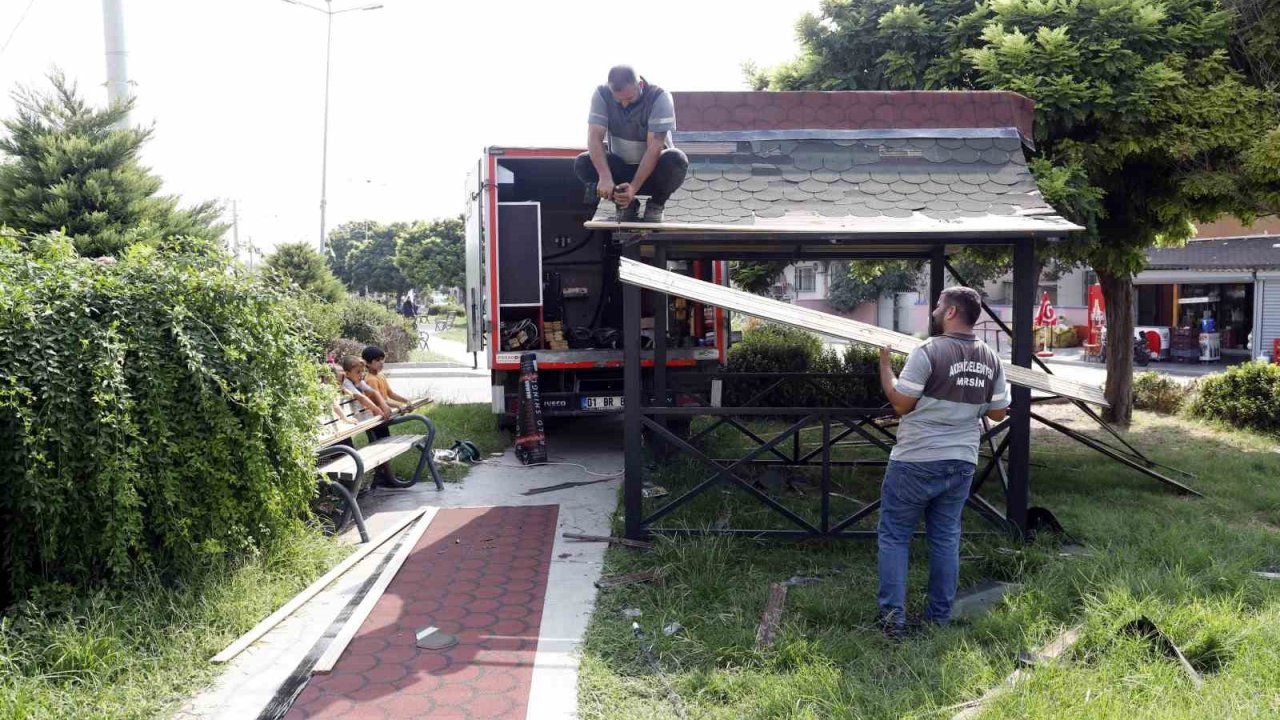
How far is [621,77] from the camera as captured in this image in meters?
5.70

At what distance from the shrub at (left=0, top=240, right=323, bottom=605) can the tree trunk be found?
9.68 meters

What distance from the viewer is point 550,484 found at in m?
8.29

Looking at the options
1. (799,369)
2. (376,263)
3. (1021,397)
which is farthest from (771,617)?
(376,263)

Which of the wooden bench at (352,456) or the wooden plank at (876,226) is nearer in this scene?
the wooden plank at (876,226)

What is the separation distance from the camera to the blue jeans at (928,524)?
441 cm

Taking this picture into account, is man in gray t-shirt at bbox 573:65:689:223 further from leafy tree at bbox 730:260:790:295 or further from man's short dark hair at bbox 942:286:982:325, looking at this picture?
leafy tree at bbox 730:260:790:295

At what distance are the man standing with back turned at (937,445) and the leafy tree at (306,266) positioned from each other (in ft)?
63.9

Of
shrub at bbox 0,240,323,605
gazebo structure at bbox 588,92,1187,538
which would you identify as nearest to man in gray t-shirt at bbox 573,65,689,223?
gazebo structure at bbox 588,92,1187,538

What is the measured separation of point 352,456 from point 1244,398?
10.5 metres

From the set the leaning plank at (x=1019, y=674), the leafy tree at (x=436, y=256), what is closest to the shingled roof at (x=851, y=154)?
the leaning plank at (x=1019, y=674)

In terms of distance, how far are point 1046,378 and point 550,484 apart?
4.69 meters

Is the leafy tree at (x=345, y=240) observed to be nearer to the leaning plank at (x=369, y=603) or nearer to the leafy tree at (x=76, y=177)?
the leafy tree at (x=76, y=177)

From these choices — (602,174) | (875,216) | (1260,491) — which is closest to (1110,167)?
(1260,491)

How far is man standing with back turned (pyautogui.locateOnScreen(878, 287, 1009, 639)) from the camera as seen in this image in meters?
4.34
